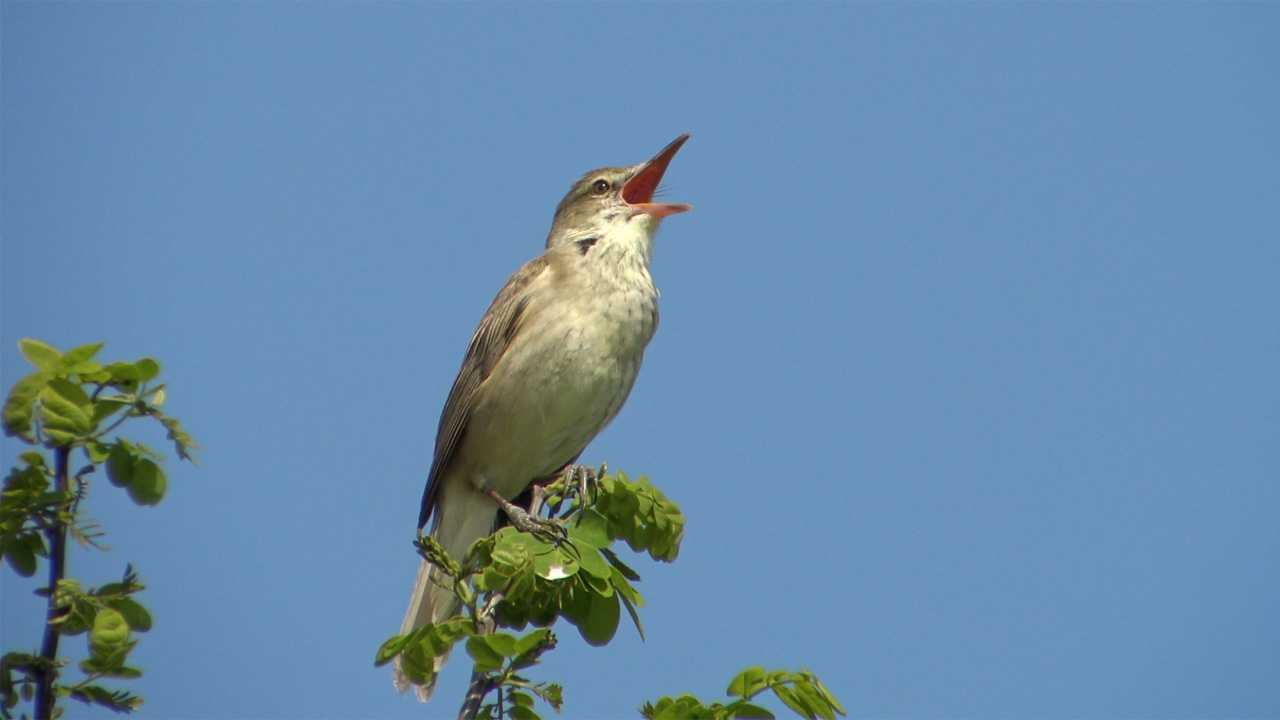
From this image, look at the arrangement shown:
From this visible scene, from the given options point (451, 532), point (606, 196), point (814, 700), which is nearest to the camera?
point (814, 700)

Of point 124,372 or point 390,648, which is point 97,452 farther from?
point 390,648

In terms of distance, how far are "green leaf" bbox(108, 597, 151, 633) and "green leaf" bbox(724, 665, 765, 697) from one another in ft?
5.68

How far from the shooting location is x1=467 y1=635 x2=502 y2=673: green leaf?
3.92 meters

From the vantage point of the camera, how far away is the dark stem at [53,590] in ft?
9.14

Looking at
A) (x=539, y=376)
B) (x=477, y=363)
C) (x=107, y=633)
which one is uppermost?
(x=477, y=363)

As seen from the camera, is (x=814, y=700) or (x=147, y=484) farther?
(x=814, y=700)

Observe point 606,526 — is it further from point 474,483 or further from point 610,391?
point 474,483

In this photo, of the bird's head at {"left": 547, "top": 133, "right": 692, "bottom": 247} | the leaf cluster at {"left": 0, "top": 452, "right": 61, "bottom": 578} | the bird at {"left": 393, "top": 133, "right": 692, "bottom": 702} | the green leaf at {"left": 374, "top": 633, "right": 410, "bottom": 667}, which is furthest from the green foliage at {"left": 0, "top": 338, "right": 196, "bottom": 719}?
the bird's head at {"left": 547, "top": 133, "right": 692, "bottom": 247}

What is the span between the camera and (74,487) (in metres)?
3.00

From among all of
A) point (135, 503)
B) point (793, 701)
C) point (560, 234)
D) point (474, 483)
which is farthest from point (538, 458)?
point (135, 503)

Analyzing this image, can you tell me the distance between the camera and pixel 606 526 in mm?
5000

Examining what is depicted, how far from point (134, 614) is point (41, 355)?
0.68 m

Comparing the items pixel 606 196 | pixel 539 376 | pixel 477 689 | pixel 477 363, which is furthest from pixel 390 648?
pixel 606 196

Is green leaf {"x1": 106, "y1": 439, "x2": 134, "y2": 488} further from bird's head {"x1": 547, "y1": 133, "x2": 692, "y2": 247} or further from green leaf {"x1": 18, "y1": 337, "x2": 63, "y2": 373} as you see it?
bird's head {"x1": 547, "y1": 133, "x2": 692, "y2": 247}
